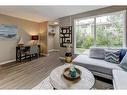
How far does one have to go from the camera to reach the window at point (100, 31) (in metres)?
3.56

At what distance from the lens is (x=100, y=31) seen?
3973 millimetres

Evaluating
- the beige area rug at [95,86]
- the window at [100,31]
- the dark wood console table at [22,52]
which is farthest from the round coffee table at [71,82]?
the dark wood console table at [22,52]

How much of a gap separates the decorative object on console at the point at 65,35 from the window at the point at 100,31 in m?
0.29

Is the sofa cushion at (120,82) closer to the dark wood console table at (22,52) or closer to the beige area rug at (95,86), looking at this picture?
the beige area rug at (95,86)

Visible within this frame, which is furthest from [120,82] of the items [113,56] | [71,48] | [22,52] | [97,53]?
[22,52]

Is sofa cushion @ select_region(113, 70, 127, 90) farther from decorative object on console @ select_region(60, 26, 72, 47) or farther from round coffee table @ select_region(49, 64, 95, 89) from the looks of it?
decorative object on console @ select_region(60, 26, 72, 47)

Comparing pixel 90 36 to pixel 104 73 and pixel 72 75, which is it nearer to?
pixel 104 73

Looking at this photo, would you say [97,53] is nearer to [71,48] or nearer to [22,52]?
[71,48]

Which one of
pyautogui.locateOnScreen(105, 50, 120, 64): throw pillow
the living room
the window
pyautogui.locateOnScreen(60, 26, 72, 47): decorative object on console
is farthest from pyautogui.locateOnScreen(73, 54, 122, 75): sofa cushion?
pyautogui.locateOnScreen(60, 26, 72, 47): decorative object on console

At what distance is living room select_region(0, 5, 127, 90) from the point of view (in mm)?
2209

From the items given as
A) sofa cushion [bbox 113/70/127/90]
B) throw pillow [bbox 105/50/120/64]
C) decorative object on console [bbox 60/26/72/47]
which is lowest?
sofa cushion [bbox 113/70/127/90]

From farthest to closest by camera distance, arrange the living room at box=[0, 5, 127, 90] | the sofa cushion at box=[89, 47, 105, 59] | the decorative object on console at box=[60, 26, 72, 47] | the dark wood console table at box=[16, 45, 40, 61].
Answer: the dark wood console table at box=[16, 45, 40, 61] < the decorative object on console at box=[60, 26, 72, 47] < the sofa cushion at box=[89, 47, 105, 59] < the living room at box=[0, 5, 127, 90]

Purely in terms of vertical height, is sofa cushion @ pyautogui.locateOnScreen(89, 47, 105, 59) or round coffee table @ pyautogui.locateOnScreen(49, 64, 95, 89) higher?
sofa cushion @ pyautogui.locateOnScreen(89, 47, 105, 59)

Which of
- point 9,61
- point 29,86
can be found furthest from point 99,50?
point 9,61
